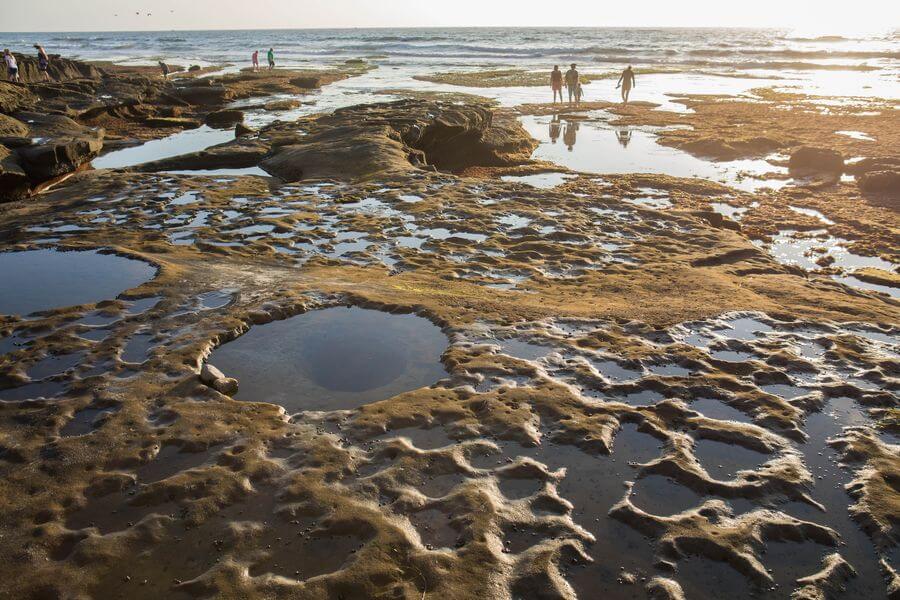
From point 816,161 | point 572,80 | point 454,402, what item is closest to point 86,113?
point 572,80

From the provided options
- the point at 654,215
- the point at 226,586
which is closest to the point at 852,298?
the point at 654,215

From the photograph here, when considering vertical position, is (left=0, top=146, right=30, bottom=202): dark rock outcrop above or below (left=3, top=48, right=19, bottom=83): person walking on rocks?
below

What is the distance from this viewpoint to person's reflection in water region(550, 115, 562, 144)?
21484 mm

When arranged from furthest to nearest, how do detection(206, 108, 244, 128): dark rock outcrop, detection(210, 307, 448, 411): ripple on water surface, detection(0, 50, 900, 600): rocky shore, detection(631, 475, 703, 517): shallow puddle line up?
detection(206, 108, 244, 128): dark rock outcrop
detection(210, 307, 448, 411): ripple on water surface
detection(631, 475, 703, 517): shallow puddle
detection(0, 50, 900, 600): rocky shore

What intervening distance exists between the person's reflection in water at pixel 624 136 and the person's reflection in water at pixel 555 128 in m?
2.18

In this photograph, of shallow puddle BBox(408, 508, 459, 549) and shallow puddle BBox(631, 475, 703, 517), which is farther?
shallow puddle BBox(631, 475, 703, 517)

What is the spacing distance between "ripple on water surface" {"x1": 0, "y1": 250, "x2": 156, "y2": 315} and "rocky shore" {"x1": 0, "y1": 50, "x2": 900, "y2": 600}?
0.06m

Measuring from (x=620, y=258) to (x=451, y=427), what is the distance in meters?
5.38

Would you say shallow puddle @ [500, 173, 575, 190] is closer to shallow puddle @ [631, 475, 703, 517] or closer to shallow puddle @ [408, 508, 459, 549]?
shallow puddle @ [631, 475, 703, 517]

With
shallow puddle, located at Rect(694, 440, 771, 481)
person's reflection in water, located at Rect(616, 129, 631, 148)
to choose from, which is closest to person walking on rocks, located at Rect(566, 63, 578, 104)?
person's reflection in water, located at Rect(616, 129, 631, 148)

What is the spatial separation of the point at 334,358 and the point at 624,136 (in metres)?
17.9

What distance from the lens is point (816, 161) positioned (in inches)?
636

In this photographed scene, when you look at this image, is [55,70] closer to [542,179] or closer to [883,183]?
[542,179]

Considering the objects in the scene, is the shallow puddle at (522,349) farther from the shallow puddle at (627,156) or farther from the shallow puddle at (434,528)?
the shallow puddle at (627,156)
